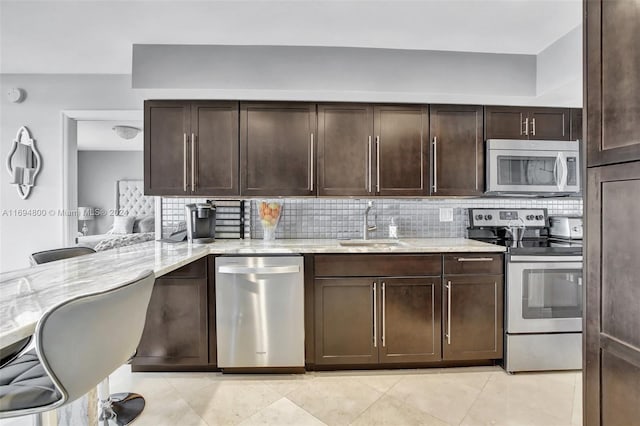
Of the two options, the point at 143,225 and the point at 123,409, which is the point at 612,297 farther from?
the point at 143,225

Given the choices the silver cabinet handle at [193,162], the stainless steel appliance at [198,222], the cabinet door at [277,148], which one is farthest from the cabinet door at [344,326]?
the silver cabinet handle at [193,162]

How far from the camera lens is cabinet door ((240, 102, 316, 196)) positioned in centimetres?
250

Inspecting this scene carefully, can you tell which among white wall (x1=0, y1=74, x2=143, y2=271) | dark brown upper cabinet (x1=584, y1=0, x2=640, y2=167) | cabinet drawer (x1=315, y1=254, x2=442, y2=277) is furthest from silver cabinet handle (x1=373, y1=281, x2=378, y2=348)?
white wall (x1=0, y1=74, x2=143, y2=271)

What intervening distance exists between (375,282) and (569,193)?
6.05 ft

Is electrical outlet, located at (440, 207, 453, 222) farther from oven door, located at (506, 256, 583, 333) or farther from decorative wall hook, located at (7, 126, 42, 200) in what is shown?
decorative wall hook, located at (7, 126, 42, 200)

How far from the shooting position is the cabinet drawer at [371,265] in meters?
2.26

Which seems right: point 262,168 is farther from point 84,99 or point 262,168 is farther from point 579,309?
point 579,309

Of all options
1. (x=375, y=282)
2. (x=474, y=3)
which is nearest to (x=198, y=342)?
(x=375, y=282)

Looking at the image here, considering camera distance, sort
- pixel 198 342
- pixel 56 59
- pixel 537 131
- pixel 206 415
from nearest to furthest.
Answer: pixel 206 415, pixel 198 342, pixel 537 131, pixel 56 59

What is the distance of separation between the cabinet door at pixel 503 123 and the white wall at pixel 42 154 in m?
3.73

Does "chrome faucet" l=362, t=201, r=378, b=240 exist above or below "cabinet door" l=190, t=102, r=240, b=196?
below

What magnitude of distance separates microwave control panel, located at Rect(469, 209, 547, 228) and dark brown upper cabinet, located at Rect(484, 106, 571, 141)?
0.67 meters

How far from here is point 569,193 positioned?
2598 millimetres

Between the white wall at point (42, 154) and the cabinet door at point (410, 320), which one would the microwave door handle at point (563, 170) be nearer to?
the cabinet door at point (410, 320)
